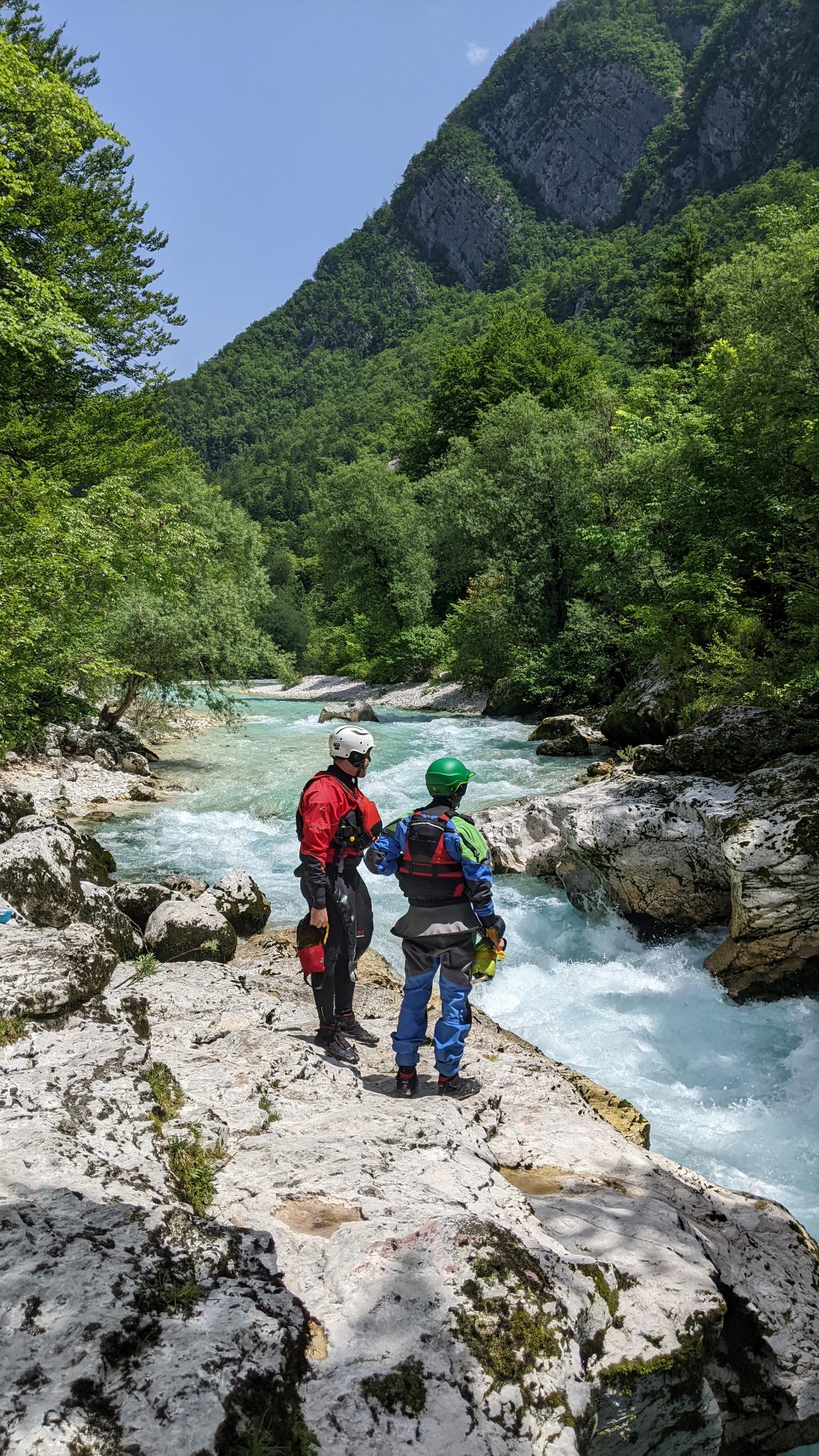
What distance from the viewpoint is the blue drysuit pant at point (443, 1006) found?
173 inches

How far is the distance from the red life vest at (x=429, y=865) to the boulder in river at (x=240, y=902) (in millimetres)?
3994

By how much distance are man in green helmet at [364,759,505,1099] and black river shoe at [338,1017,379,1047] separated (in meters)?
0.71

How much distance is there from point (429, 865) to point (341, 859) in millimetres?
772

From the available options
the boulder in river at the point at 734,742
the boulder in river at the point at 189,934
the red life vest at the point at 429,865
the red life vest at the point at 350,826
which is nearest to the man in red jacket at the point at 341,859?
the red life vest at the point at 350,826

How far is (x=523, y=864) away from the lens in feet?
33.8

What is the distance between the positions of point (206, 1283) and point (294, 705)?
102ft

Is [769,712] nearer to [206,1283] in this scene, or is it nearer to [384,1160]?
[384,1160]

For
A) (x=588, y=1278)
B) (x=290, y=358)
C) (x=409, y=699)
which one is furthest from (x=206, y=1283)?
(x=290, y=358)

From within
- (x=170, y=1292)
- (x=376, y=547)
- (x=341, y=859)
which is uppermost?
(x=376, y=547)

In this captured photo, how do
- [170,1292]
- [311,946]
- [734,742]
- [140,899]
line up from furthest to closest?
[734,742] < [140,899] < [311,946] < [170,1292]

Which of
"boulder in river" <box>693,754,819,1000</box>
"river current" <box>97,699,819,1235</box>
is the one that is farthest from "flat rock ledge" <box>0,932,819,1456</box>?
"boulder in river" <box>693,754,819,1000</box>

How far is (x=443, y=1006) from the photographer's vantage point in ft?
14.5

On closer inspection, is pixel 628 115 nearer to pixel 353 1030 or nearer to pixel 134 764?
pixel 134 764

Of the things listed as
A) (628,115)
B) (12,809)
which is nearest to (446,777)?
(12,809)
